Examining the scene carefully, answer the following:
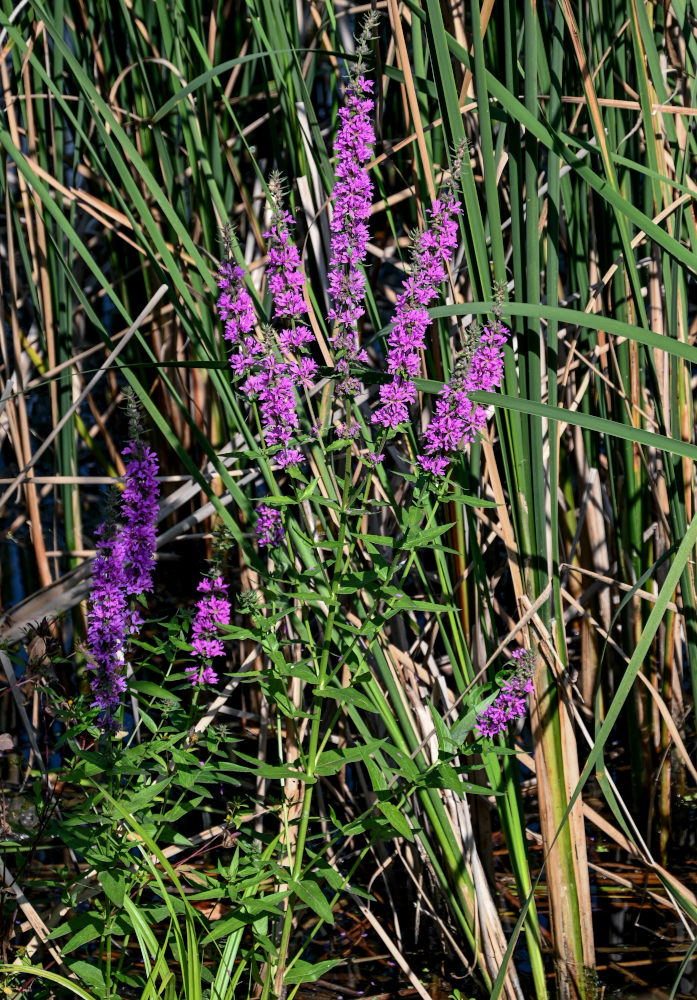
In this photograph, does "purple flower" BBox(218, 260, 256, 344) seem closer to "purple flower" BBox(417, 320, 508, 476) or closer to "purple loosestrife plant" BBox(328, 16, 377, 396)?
"purple loosestrife plant" BBox(328, 16, 377, 396)

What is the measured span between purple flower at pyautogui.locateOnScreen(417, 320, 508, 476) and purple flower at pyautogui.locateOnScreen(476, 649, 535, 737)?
0.43 metres

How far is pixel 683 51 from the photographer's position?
273 centimetres

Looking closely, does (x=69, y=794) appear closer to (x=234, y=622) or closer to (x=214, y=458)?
(x=234, y=622)

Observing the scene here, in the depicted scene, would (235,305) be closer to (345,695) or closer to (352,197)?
(352,197)

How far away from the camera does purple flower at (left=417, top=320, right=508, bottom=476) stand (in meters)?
1.82

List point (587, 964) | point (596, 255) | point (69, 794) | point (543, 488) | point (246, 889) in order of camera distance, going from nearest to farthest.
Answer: point (246, 889), point (543, 488), point (587, 964), point (596, 255), point (69, 794)

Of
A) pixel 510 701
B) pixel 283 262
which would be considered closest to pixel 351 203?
pixel 283 262

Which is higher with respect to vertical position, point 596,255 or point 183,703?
point 596,255

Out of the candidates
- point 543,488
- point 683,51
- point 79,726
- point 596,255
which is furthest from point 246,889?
point 683,51

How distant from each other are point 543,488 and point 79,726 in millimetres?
1093

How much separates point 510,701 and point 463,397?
0.63m

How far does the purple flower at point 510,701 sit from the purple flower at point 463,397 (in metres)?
0.43

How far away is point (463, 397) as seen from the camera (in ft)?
5.99

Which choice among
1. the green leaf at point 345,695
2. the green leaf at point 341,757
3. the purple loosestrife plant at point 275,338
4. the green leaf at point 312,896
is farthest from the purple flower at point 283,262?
the green leaf at point 312,896
